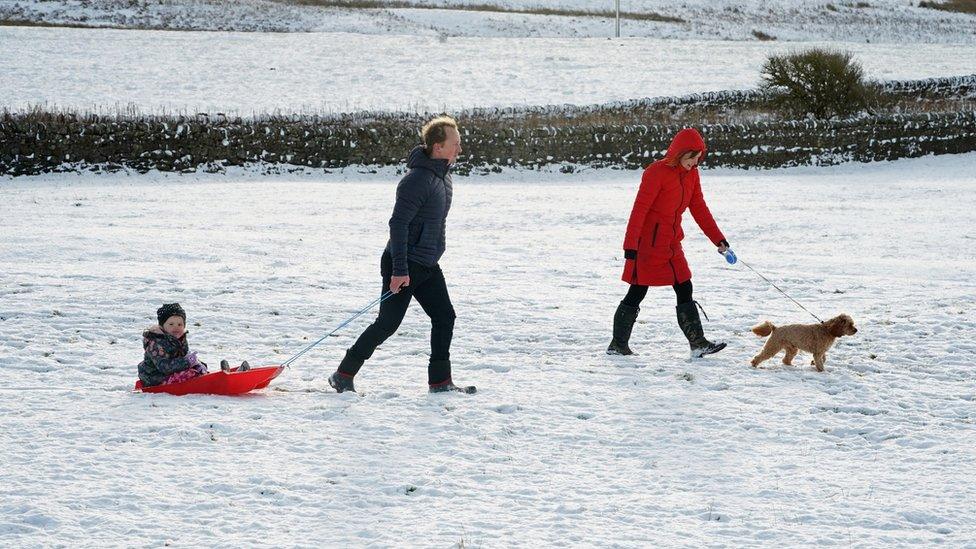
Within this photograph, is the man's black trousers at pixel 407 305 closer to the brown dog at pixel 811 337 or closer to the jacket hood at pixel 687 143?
the jacket hood at pixel 687 143

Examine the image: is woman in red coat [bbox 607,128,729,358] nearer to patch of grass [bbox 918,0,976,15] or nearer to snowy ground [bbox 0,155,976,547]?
snowy ground [bbox 0,155,976,547]

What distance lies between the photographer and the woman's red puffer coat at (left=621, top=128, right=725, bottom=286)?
768cm

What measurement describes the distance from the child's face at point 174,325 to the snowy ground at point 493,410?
44cm

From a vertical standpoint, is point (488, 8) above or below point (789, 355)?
above

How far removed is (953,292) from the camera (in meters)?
10.5

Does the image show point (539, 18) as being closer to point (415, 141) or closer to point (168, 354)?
point (415, 141)

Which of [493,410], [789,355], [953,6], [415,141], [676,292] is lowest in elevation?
[493,410]

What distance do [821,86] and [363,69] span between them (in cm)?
1619

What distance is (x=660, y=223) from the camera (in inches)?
305

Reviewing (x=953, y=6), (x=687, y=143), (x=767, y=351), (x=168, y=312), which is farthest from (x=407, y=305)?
(x=953, y=6)

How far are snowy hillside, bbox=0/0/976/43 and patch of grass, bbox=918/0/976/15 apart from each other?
1.03 metres

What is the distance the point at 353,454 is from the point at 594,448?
1.37m

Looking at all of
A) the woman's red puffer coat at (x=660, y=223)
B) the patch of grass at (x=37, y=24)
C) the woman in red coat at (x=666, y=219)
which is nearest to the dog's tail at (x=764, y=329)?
the woman in red coat at (x=666, y=219)

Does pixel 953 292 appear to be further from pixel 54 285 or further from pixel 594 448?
pixel 54 285
